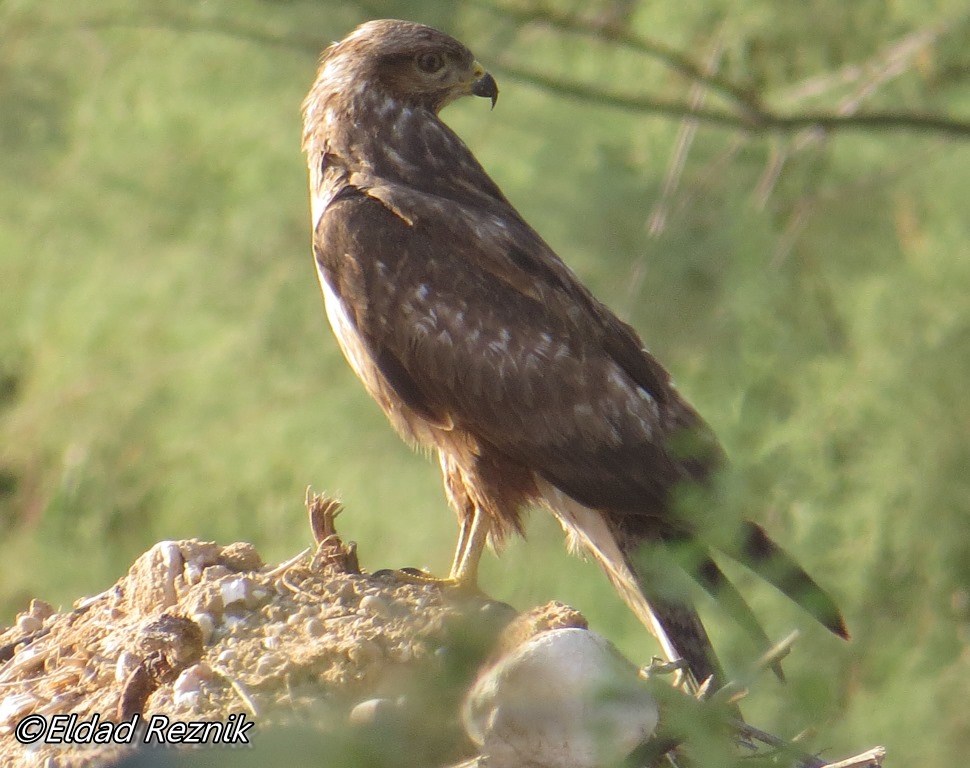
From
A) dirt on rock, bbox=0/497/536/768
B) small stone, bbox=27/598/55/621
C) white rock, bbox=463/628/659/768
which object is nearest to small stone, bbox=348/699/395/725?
white rock, bbox=463/628/659/768

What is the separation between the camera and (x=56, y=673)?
127 inches

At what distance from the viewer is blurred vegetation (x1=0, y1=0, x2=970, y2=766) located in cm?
671

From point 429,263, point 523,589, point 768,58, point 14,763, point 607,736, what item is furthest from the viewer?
point 768,58

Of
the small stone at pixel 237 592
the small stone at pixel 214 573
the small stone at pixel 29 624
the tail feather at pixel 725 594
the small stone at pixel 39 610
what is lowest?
the tail feather at pixel 725 594

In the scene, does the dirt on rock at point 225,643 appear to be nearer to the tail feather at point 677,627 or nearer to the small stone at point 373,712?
the small stone at point 373,712

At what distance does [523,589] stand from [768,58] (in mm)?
2887

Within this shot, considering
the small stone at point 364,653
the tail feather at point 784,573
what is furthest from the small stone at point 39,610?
the tail feather at point 784,573

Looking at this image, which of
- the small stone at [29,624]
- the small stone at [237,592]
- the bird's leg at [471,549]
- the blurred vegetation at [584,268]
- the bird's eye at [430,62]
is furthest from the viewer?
the blurred vegetation at [584,268]

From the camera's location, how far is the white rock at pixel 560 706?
1.92 m

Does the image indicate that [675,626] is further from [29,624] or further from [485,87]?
[485,87]

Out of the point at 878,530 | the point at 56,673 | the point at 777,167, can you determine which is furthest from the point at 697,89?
the point at 56,673

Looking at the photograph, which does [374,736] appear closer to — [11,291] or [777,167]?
[777,167]

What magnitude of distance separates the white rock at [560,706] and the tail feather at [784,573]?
0.30 m

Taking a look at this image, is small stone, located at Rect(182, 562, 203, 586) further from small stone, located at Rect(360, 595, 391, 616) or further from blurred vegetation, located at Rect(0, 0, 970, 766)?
blurred vegetation, located at Rect(0, 0, 970, 766)
